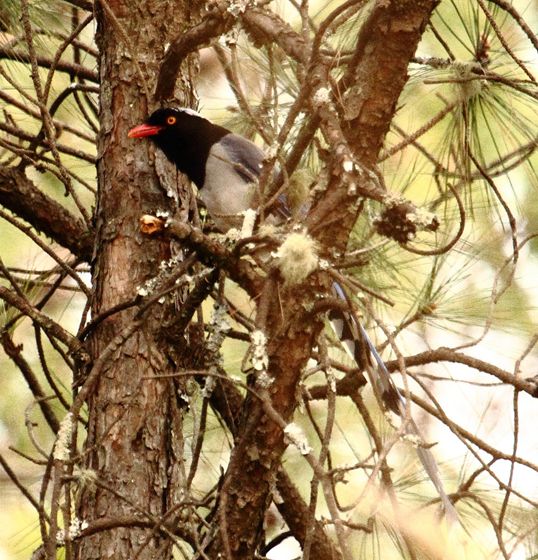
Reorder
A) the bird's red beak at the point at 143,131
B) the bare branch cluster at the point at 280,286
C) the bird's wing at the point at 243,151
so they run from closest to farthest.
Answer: the bare branch cluster at the point at 280,286
the bird's red beak at the point at 143,131
the bird's wing at the point at 243,151

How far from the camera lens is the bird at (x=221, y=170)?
3287mm

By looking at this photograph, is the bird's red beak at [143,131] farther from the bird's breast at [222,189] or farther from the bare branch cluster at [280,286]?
the bird's breast at [222,189]

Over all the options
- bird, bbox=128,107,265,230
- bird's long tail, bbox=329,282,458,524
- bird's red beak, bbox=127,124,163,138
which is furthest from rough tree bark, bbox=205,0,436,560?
bird's red beak, bbox=127,124,163,138

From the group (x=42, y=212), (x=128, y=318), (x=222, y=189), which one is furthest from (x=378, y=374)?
(x=42, y=212)

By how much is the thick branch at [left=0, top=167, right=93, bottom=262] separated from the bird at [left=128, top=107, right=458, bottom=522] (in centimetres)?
35

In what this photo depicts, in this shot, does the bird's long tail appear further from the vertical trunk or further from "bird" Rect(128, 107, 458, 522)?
the vertical trunk

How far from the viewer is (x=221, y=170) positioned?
12.9 ft

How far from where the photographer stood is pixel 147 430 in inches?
119

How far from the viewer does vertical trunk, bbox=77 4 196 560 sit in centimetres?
292

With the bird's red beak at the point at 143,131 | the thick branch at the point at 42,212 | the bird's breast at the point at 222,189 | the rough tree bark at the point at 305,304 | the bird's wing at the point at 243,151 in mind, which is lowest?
the rough tree bark at the point at 305,304

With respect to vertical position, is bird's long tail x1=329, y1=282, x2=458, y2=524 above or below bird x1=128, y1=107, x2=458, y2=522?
below

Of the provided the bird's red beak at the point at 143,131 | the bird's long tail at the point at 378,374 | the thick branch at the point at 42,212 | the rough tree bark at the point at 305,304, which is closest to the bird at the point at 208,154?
the bird's red beak at the point at 143,131

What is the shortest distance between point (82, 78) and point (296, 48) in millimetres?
1631

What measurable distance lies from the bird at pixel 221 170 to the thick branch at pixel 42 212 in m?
0.35
